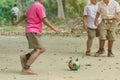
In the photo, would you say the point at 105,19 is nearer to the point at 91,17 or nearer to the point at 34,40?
the point at 91,17

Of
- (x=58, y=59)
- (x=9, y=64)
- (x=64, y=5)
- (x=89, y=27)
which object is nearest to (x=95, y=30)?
(x=89, y=27)

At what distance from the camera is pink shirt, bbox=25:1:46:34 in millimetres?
9734

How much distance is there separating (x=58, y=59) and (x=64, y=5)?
3627 centimetres

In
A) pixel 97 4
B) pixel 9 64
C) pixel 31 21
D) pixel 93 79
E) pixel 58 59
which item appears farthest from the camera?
pixel 97 4

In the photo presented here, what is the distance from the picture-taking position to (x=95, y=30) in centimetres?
1346

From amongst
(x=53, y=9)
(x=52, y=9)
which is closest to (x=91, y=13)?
(x=53, y=9)

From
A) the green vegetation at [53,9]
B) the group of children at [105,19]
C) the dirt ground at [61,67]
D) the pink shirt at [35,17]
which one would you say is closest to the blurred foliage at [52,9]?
the green vegetation at [53,9]

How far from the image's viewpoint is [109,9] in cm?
1275

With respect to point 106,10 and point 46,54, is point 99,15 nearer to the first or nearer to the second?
point 106,10

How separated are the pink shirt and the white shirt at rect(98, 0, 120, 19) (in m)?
3.36

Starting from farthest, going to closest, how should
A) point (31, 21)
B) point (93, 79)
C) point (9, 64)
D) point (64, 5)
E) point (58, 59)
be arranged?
point (64, 5), point (58, 59), point (9, 64), point (31, 21), point (93, 79)

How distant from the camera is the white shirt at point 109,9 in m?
12.7

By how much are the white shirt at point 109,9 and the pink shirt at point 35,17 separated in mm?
3361

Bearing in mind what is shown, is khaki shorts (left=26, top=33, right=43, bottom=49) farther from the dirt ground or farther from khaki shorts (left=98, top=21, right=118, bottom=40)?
khaki shorts (left=98, top=21, right=118, bottom=40)
